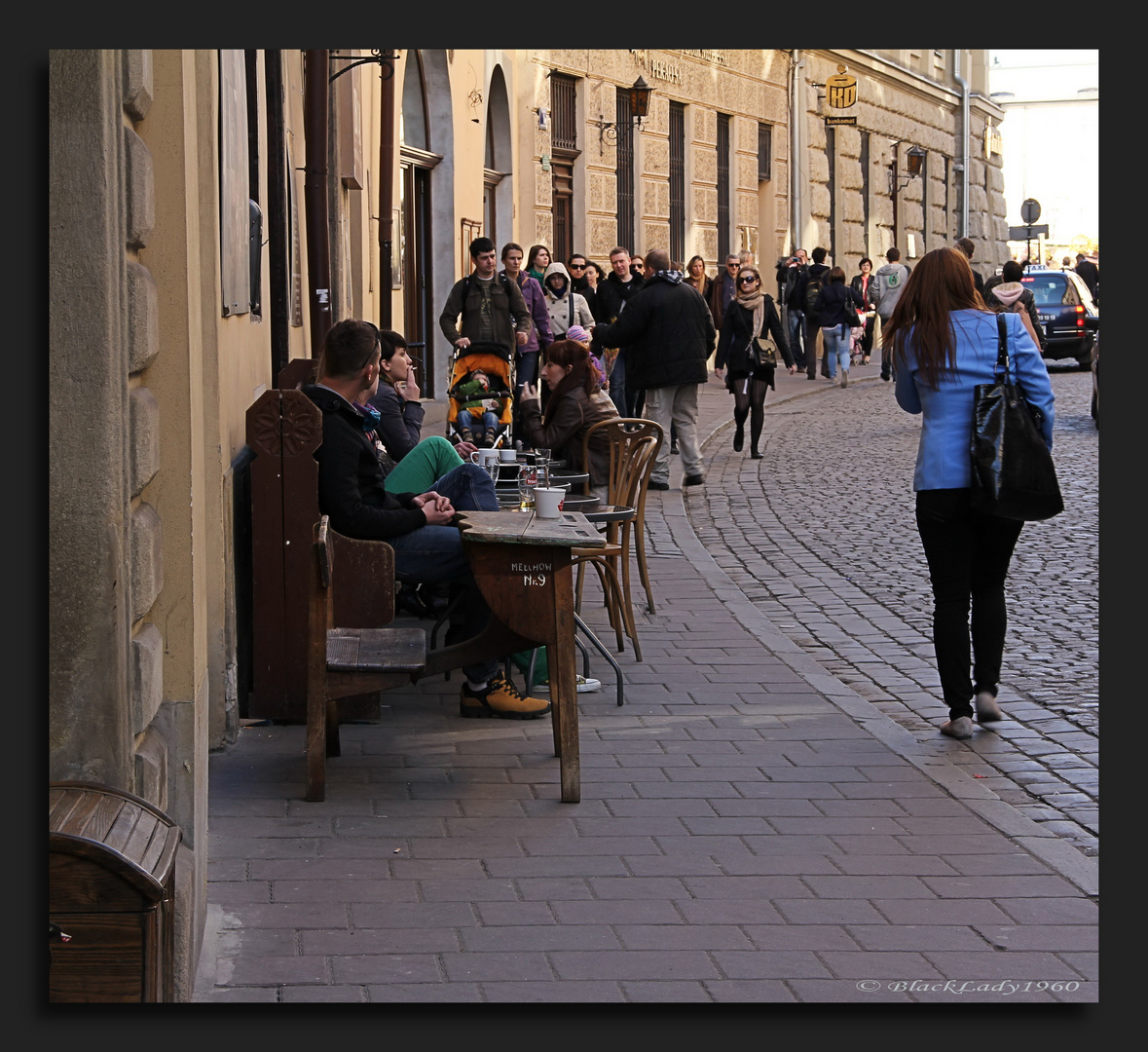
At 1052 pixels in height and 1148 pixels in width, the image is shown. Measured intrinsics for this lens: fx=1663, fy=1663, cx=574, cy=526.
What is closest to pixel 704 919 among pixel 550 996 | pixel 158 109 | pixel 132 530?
pixel 550 996

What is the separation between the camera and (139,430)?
3672 millimetres

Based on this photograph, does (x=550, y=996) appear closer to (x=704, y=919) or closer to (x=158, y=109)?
(x=704, y=919)

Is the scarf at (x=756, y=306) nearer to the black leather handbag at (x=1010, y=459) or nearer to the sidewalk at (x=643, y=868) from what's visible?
the sidewalk at (x=643, y=868)

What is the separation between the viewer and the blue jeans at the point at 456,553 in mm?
6312

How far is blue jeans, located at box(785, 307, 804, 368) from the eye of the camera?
27359 mm

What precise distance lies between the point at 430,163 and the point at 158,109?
1494 centimetres

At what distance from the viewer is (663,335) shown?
13.4 m

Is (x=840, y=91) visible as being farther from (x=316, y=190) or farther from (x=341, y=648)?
(x=341, y=648)

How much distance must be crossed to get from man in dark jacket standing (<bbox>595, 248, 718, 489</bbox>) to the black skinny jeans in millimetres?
7037

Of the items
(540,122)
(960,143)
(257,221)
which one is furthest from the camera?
(960,143)

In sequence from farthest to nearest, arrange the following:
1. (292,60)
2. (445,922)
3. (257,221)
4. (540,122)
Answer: (540,122)
(292,60)
(257,221)
(445,922)

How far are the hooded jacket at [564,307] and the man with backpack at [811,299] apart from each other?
8525 mm

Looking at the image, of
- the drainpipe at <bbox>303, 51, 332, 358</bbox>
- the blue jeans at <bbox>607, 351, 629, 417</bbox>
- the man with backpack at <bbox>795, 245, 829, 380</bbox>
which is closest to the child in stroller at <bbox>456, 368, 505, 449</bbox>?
the drainpipe at <bbox>303, 51, 332, 358</bbox>

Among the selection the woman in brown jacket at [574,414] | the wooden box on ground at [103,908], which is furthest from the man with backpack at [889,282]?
the wooden box on ground at [103,908]
